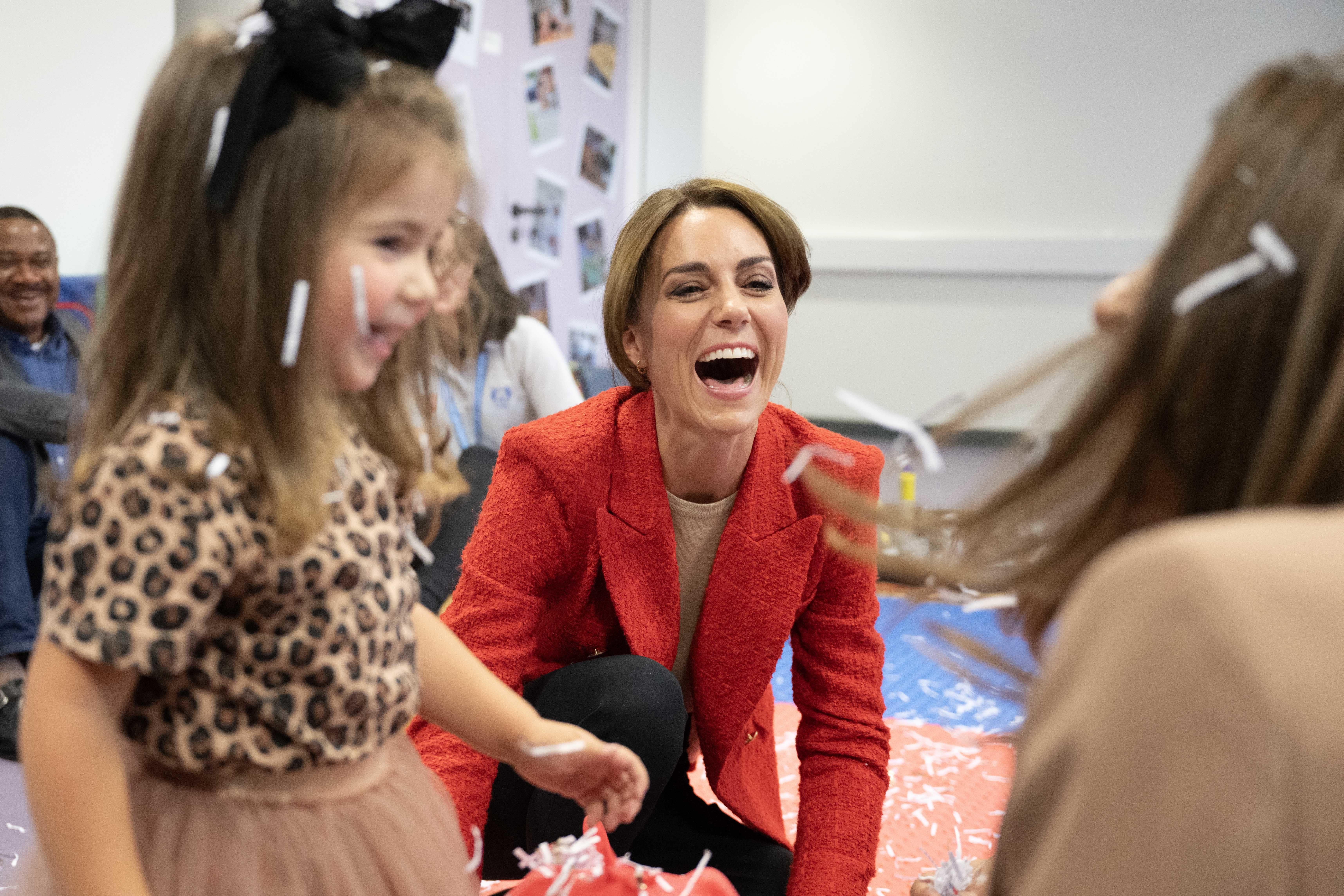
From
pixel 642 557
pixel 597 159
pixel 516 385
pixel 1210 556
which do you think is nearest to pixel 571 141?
pixel 597 159

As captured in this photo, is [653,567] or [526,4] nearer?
[653,567]

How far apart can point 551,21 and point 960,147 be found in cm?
149

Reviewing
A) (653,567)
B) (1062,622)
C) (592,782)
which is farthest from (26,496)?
(1062,622)

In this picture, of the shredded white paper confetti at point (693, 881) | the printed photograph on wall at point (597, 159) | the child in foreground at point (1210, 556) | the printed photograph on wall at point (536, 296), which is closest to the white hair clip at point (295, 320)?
the child in foreground at point (1210, 556)

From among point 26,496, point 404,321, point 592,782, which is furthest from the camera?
point 26,496

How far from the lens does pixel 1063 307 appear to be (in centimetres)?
A: 380

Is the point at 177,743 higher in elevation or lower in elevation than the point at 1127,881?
lower

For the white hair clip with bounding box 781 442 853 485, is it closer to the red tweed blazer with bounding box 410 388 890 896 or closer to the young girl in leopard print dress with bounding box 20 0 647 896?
the red tweed blazer with bounding box 410 388 890 896

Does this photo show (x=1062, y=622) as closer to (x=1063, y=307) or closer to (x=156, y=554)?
(x=156, y=554)

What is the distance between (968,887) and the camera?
4.26 ft

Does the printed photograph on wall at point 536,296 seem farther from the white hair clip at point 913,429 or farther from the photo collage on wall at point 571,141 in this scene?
the white hair clip at point 913,429

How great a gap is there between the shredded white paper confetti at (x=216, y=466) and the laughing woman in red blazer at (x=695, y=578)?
610 millimetres

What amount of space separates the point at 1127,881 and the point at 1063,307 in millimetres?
3640

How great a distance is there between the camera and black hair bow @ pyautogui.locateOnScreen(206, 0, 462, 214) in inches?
26.9
